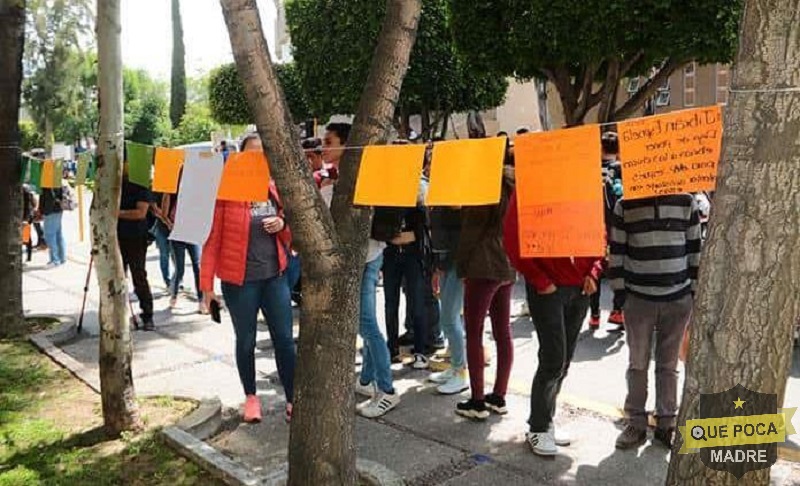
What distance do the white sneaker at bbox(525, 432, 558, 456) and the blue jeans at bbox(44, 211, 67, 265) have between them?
9.68 meters

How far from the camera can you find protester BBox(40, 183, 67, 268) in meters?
11.3

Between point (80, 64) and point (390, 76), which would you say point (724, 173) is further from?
point (80, 64)

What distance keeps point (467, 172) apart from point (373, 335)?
1.60 metres

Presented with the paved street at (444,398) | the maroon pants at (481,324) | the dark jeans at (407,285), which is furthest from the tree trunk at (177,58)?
the maroon pants at (481,324)

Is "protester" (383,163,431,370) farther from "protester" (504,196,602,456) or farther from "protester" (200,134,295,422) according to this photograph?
"protester" (504,196,602,456)

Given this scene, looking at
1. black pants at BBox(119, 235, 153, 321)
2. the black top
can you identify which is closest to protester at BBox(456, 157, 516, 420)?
the black top

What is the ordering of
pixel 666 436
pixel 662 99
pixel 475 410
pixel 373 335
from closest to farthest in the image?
pixel 666 436 < pixel 475 410 < pixel 373 335 < pixel 662 99

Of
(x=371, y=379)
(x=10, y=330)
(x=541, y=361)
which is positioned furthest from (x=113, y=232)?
(x=10, y=330)

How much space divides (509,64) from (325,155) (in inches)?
126

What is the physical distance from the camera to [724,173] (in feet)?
A: 7.11

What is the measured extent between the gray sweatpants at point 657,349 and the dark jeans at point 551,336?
11.7 inches

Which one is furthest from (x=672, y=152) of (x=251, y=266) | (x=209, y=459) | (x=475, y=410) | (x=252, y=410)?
(x=252, y=410)

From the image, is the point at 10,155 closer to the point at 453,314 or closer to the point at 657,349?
the point at 453,314

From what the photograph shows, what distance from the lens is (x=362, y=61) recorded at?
1039 centimetres
